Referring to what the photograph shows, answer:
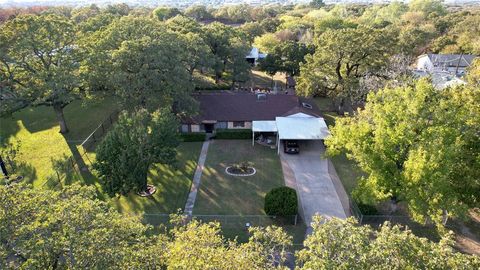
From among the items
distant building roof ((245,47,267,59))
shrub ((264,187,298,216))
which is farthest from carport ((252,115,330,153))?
distant building roof ((245,47,267,59))

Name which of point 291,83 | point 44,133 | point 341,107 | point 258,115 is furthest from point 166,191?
point 291,83

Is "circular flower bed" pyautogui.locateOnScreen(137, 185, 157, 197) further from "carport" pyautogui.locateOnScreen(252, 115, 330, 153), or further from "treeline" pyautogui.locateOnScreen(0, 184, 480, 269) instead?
"treeline" pyautogui.locateOnScreen(0, 184, 480, 269)

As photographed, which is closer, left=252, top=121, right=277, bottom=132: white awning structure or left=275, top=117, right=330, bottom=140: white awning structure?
left=275, top=117, right=330, bottom=140: white awning structure

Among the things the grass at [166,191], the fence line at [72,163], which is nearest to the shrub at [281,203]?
the grass at [166,191]

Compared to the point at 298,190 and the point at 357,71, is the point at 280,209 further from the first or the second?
the point at 357,71

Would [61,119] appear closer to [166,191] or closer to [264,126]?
[166,191]

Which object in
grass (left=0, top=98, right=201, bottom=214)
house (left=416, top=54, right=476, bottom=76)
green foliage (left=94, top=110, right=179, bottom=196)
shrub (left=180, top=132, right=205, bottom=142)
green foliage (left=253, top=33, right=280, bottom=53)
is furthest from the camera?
green foliage (left=253, top=33, right=280, bottom=53)

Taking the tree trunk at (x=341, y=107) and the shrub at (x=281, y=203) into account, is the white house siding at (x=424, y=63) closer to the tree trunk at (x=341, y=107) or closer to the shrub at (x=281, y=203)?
the tree trunk at (x=341, y=107)

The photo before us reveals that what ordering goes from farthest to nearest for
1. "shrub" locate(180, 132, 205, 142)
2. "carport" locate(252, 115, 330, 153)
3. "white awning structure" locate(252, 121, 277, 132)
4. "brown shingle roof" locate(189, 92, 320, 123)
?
1. "brown shingle roof" locate(189, 92, 320, 123)
2. "shrub" locate(180, 132, 205, 142)
3. "white awning structure" locate(252, 121, 277, 132)
4. "carport" locate(252, 115, 330, 153)
